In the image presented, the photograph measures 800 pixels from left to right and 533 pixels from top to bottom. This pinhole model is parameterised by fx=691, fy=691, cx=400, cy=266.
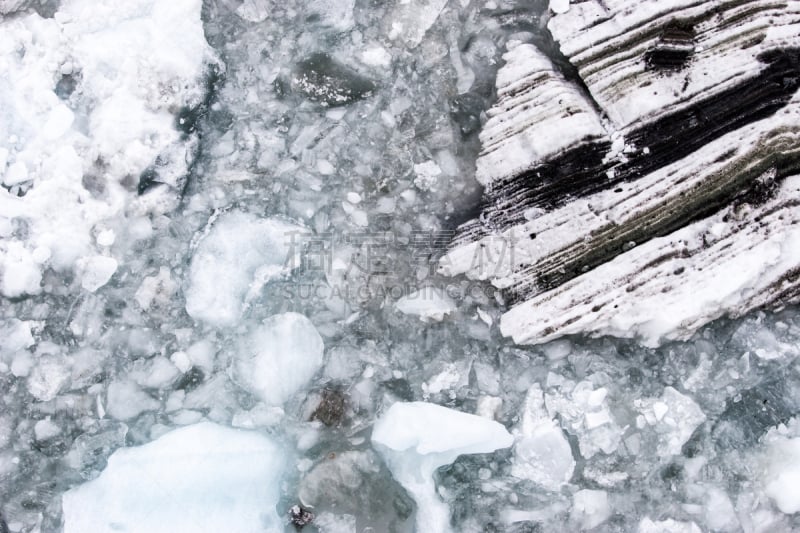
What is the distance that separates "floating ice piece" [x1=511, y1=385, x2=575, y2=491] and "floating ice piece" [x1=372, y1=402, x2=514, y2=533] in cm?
6

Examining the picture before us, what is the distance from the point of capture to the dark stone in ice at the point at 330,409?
7.75 feet

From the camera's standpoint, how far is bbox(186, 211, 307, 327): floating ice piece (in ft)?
7.94

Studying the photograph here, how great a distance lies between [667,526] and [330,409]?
1.18 m

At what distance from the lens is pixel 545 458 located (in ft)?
7.63

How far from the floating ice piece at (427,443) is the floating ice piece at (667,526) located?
51 centimetres

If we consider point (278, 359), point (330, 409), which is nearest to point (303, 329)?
point (278, 359)

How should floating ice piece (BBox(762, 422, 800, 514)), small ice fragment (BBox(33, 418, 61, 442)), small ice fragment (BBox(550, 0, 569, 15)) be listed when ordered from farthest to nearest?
small ice fragment (BBox(550, 0, 569, 15)) < small ice fragment (BBox(33, 418, 61, 442)) < floating ice piece (BBox(762, 422, 800, 514))

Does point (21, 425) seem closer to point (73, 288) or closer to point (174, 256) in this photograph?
point (73, 288)

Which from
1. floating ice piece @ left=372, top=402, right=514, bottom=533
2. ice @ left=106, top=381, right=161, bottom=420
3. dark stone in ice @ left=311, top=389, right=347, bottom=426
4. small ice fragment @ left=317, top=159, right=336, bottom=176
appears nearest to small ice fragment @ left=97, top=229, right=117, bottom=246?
ice @ left=106, top=381, right=161, bottom=420

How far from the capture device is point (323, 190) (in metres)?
2.55

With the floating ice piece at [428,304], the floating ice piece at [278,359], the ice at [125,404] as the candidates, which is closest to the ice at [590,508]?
the floating ice piece at [428,304]

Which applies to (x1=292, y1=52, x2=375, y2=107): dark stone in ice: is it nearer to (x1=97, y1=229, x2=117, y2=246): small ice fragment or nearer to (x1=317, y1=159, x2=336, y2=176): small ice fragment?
(x1=317, y1=159, x2=336, y2=176): small ice fragment

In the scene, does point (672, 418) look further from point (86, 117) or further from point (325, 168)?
point (86, 117)

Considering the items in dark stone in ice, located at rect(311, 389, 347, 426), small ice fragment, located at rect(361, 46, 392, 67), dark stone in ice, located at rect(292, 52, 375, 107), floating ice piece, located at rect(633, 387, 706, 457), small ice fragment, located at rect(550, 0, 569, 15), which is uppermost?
small ice fragment, located at rect(550, 0, 569, 15)
